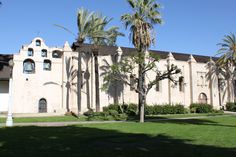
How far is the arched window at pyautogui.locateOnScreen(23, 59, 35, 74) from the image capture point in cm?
Result: 4247

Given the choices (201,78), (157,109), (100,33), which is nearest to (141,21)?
(100,33)

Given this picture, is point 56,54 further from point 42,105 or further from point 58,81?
point 42,105

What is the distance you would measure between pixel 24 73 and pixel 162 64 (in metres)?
23.1

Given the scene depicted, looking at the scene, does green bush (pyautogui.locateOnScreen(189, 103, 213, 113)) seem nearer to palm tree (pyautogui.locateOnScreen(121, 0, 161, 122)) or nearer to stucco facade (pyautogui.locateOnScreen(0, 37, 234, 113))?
stucco facade (pyautogui.locateOnScreen(0, 37, 234, 113))

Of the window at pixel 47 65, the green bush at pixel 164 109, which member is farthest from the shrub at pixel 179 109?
the window at pixel 47 65

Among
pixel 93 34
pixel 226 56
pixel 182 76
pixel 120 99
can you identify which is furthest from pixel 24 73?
pixel 226 56

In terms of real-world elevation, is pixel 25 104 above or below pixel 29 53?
below

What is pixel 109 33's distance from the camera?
39062 millimetres

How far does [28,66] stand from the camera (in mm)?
42688

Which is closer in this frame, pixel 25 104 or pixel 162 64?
pixel 25 104

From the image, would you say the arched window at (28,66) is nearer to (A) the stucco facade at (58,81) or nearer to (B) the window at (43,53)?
(A) the stucco facade at (58,81)

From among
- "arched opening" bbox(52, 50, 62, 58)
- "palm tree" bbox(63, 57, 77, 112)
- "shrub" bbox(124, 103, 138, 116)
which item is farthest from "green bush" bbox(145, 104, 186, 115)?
"arched opening" bbox(52, 50, 62, 58)

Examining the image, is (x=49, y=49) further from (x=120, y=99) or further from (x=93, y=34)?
(x=120, y=99)

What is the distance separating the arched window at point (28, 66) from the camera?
139ft
